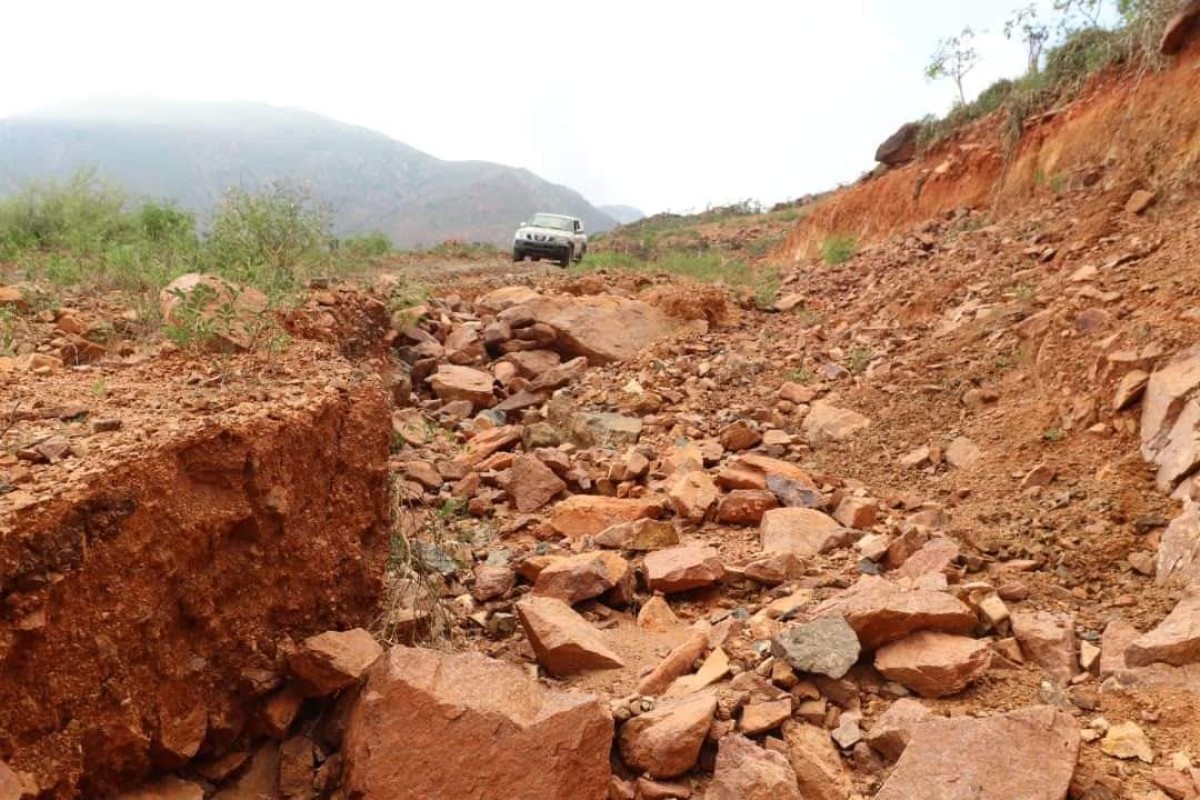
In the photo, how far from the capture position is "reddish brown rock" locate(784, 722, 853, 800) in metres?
2.12

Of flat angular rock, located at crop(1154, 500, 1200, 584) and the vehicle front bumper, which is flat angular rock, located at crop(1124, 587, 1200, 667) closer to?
flat angular rock, located at crop(1154, 500, 1200, 584)

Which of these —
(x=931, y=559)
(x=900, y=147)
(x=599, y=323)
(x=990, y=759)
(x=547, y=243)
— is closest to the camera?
(x=990, y=759)

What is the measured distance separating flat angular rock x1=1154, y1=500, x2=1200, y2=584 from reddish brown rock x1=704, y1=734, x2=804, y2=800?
1.77 meters

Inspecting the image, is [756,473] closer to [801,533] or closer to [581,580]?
[801,533]

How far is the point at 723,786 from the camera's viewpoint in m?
2.08

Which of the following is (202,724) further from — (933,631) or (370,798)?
(933,631)

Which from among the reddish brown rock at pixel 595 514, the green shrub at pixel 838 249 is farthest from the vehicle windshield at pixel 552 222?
the reddish brown rock at pixel 595 514

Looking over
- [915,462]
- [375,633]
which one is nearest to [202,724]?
[375,633]

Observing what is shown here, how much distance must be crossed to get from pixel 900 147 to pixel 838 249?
11.0ft

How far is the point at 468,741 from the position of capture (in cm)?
205

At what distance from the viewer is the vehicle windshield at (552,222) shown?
51.3ft

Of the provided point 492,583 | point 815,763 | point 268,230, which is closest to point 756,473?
point 492,583

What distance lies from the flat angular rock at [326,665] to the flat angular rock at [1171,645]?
7.30 feet

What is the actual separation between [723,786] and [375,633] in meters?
1.19
